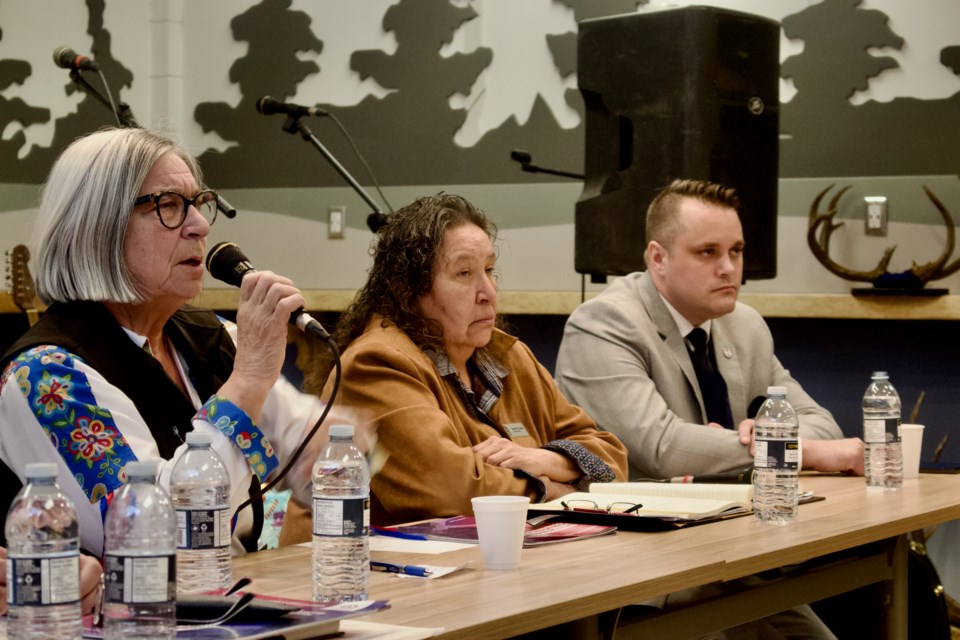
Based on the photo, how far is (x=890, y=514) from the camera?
232cm

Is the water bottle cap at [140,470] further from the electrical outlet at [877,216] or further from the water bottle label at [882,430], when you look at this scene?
the electrical outlet at [877,216]

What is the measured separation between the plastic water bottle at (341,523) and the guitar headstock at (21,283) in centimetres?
397

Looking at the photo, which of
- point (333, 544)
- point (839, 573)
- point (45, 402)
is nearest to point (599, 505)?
point (839, 573)

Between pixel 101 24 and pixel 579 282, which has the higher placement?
pixel 101 24

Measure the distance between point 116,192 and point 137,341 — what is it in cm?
24

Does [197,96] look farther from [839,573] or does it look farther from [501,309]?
[839,573]

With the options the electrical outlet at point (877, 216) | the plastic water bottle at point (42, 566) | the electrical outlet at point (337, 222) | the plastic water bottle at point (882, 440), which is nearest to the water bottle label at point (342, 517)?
the plastic water bottle at point (42, 566)

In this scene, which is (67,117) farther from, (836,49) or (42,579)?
(42,579)

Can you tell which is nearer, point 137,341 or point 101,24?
point 137,341

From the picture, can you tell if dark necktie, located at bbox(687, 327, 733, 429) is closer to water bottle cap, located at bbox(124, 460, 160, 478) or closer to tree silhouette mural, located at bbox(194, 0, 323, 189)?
A: water bottle cap, located at bbox(124, 460, 160, 478)

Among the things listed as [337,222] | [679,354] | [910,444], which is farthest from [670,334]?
[337,222]

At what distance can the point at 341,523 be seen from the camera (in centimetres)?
150

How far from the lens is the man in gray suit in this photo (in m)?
3.06

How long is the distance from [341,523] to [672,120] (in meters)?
2.66
